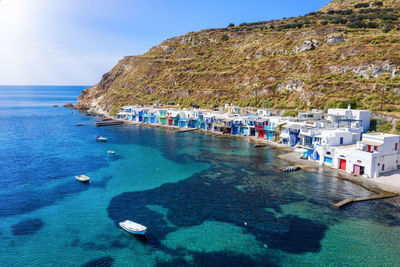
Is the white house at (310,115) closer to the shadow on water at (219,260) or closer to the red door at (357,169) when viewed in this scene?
the red door at (357,169)

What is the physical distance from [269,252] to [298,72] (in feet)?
292

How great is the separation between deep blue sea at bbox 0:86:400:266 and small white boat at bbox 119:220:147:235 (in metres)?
0.87

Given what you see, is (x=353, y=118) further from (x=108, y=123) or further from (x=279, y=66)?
(x=108, y=123)

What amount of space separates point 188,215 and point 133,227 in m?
7.86

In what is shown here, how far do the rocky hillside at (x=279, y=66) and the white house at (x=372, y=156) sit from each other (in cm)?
2989

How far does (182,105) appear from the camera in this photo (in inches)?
4717

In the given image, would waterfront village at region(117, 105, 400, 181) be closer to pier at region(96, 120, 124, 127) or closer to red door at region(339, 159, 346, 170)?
red door at region(339, 159, 346, 170)

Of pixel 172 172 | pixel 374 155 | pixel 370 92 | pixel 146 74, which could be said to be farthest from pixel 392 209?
pixel 146 74

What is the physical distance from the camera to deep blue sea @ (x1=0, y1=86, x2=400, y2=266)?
26281mm

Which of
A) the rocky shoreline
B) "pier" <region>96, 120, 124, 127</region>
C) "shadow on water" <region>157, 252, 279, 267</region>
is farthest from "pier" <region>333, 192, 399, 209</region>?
"pier" <region>96, 120, 124, 127</region>

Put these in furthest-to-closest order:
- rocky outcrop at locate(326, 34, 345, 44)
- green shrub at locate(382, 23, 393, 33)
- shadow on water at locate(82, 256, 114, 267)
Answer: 1. rocky outcrop at locate(326, 34, 345, 44)
2. green shrub at locate(382, 23, 393, 33)
3. shadow on water at locate(82, 256, 114, 267)

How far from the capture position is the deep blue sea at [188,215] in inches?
1035

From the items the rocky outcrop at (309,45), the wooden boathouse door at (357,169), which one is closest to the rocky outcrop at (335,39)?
→ the rocky outcrop at (309,45)

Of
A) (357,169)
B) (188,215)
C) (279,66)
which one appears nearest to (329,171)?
(357,169)
